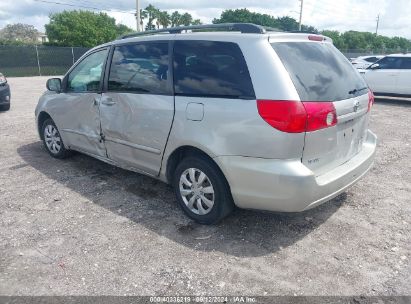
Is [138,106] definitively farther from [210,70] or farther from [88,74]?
[88,74]

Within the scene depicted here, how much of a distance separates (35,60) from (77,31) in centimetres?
1562

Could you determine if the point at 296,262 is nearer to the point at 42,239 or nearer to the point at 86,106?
the point at 42,239

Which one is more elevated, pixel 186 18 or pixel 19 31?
pixel 186 18

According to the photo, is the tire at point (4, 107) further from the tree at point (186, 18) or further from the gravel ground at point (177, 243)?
the tree at point (186, 18)

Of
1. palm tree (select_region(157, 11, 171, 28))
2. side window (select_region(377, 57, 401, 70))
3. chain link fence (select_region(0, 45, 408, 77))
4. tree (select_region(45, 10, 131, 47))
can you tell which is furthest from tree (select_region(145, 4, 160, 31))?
side window (select_region(377, 57, 401, 70))

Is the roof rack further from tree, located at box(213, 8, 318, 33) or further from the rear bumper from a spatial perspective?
tree, located at box(213, 8, 318, 33)

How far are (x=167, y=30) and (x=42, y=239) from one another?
97.0 inches

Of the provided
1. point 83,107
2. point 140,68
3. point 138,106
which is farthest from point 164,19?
point 138,106

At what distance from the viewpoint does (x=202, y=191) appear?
11.5 ft

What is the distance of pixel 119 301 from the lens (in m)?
2.55

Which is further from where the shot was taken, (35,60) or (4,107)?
(35,60)

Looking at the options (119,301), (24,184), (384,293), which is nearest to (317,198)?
(384,293)

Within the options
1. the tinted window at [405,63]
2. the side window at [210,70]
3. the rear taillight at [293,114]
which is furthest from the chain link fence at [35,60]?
the rear taillight at [293,114]

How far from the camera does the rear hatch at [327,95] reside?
2980mm
